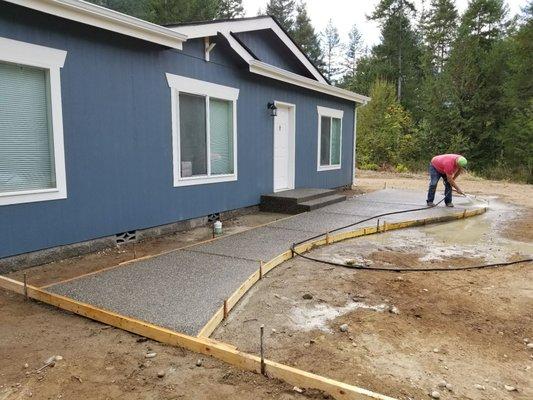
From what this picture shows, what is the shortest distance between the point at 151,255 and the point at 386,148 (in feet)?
68.7

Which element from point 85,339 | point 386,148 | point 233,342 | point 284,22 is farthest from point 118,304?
point 284,22

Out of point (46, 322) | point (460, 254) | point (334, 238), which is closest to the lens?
point (46, 322)

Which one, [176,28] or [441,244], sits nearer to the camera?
[441,244]

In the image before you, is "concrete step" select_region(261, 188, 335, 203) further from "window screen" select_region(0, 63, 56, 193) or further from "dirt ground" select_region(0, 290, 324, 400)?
"dirt ground" select_region(0, 290, 324, 400)

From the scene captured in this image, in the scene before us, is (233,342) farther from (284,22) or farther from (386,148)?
(284,22)

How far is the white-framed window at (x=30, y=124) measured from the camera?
176 inches

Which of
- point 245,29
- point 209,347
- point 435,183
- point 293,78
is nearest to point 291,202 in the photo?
point 293,78

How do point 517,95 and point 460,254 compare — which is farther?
point 517,95

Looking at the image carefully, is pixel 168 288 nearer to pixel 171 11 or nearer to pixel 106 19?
pixel 106 19

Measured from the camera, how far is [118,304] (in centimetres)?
357

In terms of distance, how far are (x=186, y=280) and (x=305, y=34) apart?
36428 millimetres

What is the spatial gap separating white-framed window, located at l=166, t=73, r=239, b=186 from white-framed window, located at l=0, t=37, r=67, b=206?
6.37 feet

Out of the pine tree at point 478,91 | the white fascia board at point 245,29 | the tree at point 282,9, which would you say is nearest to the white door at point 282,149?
the white fascia board at point 245,29

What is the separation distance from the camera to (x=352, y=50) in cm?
4291
